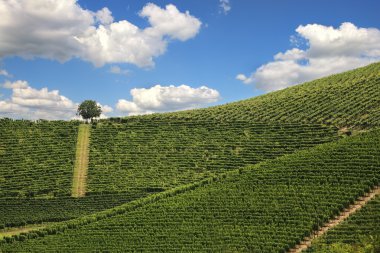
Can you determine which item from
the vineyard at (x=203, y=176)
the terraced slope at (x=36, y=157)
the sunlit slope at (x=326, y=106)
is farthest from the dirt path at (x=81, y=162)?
the sunlit slope at (x=326, y=106)

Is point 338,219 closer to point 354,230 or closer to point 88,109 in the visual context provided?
point 354,230

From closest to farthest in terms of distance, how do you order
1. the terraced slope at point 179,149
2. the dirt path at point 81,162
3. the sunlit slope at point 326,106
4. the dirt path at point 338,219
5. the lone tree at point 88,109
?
the dirt path at point 338,219 < the dirt path at point 81,162 < the terraced slope at point 179,149 < the sunlit slope at point 326,106 < the lone tree at point 88,109

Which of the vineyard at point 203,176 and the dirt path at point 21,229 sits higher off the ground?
the vineyard at point 203,176

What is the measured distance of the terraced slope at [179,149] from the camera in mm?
70688


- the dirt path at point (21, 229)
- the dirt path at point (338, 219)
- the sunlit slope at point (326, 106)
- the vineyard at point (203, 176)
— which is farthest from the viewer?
the sunlit slope at point (326, 106)

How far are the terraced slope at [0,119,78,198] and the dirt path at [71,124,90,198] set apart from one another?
0.94m

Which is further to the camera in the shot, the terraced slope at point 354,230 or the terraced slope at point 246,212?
the terraced slope at point 246,212

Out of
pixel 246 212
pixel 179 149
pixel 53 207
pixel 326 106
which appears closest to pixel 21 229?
pixel 53 207

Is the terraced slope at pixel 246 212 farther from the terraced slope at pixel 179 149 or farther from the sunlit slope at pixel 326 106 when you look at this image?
the sunlit slope at pixel 326 106

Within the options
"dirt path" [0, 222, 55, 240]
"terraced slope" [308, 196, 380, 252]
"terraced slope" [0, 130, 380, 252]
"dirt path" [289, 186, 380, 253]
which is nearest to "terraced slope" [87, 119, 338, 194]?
"dirt path" [0, 222, 55, 240]

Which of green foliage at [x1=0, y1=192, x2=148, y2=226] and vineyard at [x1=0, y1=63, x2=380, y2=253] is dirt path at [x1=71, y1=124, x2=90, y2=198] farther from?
green foliage at [x1=0, y1=192, x2=148, y2=226]

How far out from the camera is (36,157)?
256ft

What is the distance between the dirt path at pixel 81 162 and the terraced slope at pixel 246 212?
15809mm

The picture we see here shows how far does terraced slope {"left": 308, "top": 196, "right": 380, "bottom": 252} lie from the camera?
132 feet
